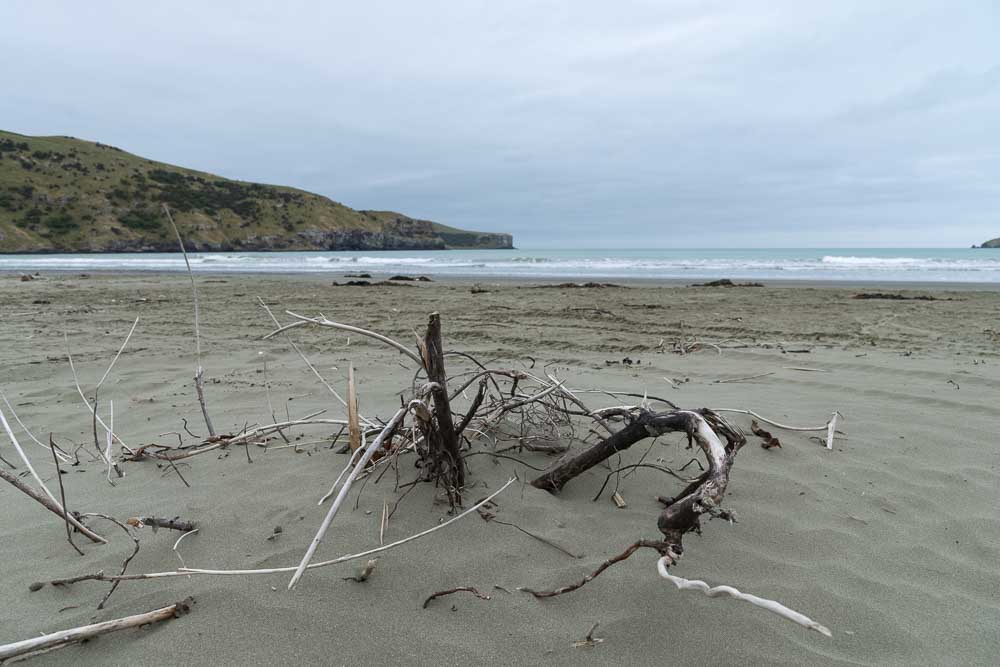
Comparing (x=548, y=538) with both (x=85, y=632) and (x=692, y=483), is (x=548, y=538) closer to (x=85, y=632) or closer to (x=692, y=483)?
(x=692, y=483)

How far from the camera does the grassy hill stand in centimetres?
5750

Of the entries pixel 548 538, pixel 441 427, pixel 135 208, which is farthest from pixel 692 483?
pixel 135 208

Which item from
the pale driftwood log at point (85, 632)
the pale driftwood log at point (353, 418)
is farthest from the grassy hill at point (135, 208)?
the pale driftwood log at point (85, 632)

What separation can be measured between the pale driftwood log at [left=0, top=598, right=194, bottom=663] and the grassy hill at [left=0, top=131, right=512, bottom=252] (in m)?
59.6

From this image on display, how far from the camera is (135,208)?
62.4 meters

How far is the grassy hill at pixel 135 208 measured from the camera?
189 feet

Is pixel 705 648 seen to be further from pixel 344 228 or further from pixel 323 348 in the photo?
pixel 344 228

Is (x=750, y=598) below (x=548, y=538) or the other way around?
the other way around

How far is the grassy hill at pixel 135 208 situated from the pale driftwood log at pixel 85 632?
Answer: 196 ft

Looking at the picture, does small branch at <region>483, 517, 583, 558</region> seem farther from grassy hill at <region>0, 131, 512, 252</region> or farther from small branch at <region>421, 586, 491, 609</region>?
grassy hill at <region>0, 131, 512, 252</region>

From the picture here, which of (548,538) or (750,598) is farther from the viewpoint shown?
Result: (548,538)

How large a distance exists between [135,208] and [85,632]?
76.5 metres

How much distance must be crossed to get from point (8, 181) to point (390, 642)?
279 ft

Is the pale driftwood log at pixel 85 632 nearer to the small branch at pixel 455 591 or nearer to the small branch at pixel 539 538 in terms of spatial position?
the small branch at pixel 455 591
